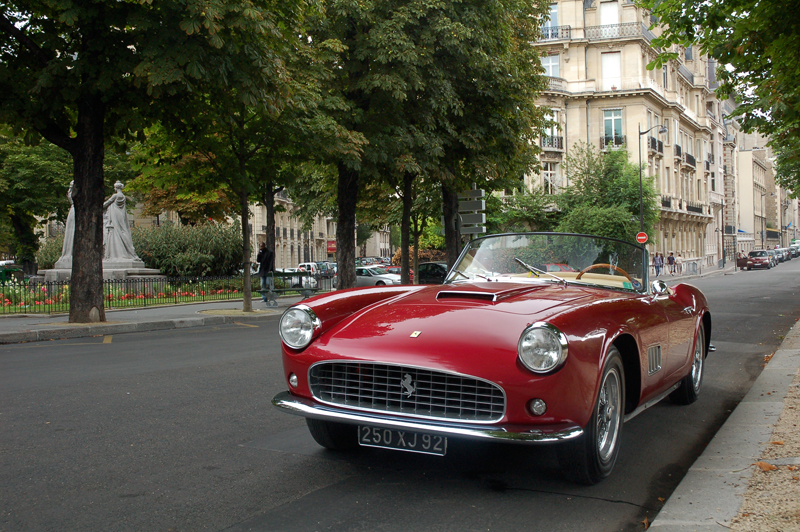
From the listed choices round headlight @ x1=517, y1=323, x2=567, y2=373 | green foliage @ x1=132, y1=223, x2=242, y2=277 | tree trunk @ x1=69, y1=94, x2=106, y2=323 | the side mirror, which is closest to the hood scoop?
round headlight @ x1=517, y1=323, x2=567, y2=373

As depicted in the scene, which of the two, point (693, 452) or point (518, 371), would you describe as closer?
point (518, 371)

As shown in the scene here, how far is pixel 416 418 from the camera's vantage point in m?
3.75

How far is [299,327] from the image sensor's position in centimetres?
443

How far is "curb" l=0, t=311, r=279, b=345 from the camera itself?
12882mm

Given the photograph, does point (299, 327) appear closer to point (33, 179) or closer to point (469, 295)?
point (469, 295)

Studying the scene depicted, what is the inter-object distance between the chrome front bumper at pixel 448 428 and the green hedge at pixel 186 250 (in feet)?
92.3

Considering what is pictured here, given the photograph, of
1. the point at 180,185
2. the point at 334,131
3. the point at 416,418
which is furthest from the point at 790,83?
the point at 180,185

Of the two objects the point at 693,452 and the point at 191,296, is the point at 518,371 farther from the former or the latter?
the point at 191,296

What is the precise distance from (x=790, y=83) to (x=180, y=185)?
14.5 meters

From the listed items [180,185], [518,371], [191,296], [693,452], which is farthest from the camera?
[191,296]

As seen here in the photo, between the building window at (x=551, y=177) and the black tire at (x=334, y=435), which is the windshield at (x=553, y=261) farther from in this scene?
the building window at (x=551, y=177)

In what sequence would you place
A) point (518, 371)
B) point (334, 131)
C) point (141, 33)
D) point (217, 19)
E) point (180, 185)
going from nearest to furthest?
point (518, 371) → point (217, 19) → point (141, 33) → point (334, 131) → point (180, 185)

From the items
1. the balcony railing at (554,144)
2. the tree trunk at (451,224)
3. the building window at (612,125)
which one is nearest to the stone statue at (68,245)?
the tree trunk at (451,224)

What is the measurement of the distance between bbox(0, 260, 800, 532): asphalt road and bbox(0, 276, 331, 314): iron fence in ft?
39.9
